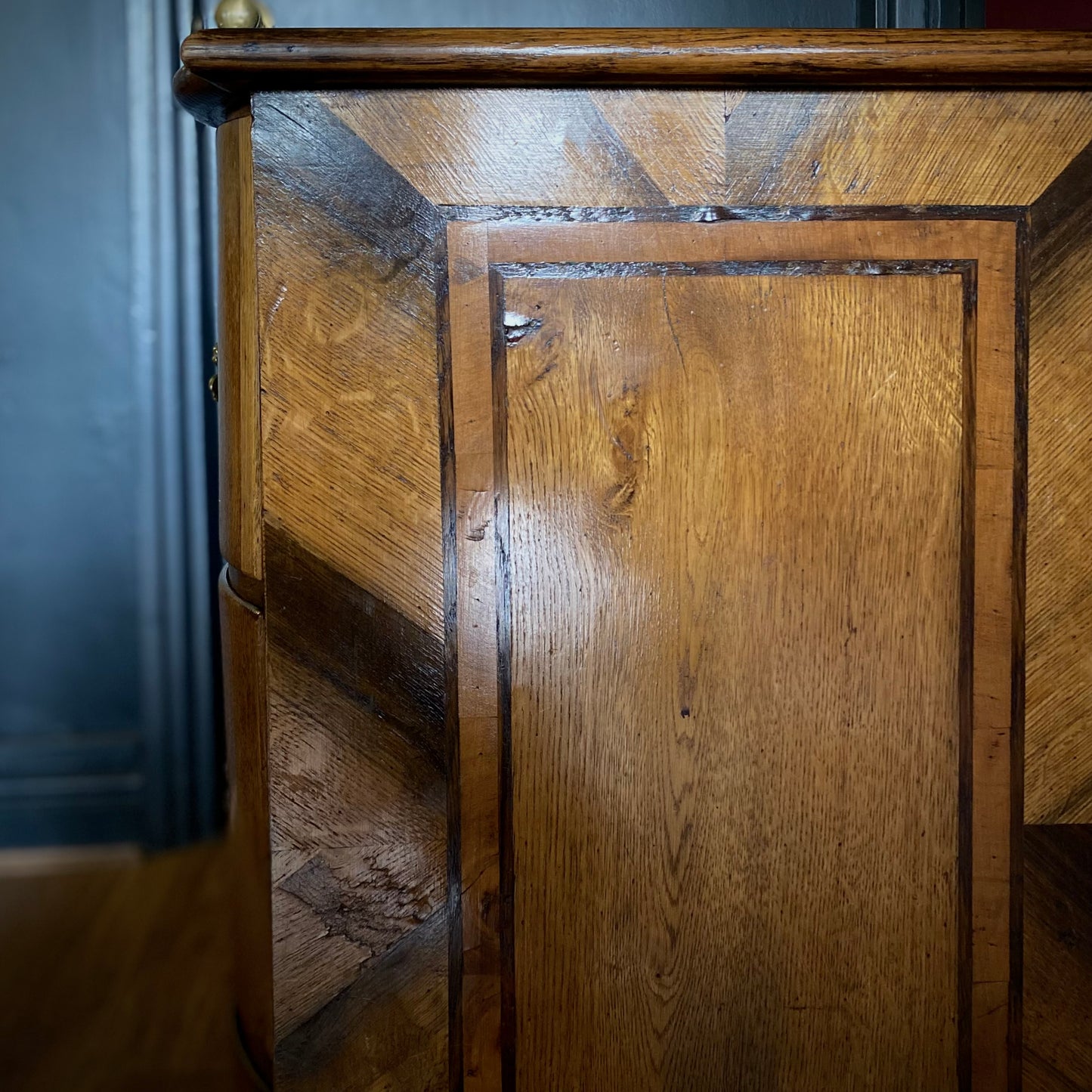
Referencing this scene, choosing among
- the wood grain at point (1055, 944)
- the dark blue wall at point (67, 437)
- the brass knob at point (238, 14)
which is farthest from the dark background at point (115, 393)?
the wood grain at point (1055, 944)

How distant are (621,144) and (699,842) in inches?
18.9

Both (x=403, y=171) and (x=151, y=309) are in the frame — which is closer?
(x=403, y=171)

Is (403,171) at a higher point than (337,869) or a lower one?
higher

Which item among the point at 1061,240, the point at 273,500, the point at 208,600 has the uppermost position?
the point at 1061,240

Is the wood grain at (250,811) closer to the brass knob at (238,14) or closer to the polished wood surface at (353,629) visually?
the polished wood surface at (353,629)

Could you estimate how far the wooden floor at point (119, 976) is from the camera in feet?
3.15

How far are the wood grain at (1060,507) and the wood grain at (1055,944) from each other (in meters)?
0.02

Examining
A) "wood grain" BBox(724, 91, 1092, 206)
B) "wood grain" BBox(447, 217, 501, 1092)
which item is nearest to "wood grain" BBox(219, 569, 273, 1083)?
"wood grain" BBox(447, 217, 501, 1092)

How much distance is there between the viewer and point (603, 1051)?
2.28ft

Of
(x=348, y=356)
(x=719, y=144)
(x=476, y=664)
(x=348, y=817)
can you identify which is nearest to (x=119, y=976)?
(x=348, y=817)

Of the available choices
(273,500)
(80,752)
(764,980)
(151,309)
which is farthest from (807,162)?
(80,752)

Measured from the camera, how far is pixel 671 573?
26.7 inches

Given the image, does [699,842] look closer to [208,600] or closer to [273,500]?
[273,500]

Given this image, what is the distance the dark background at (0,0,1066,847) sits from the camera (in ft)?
4.76
